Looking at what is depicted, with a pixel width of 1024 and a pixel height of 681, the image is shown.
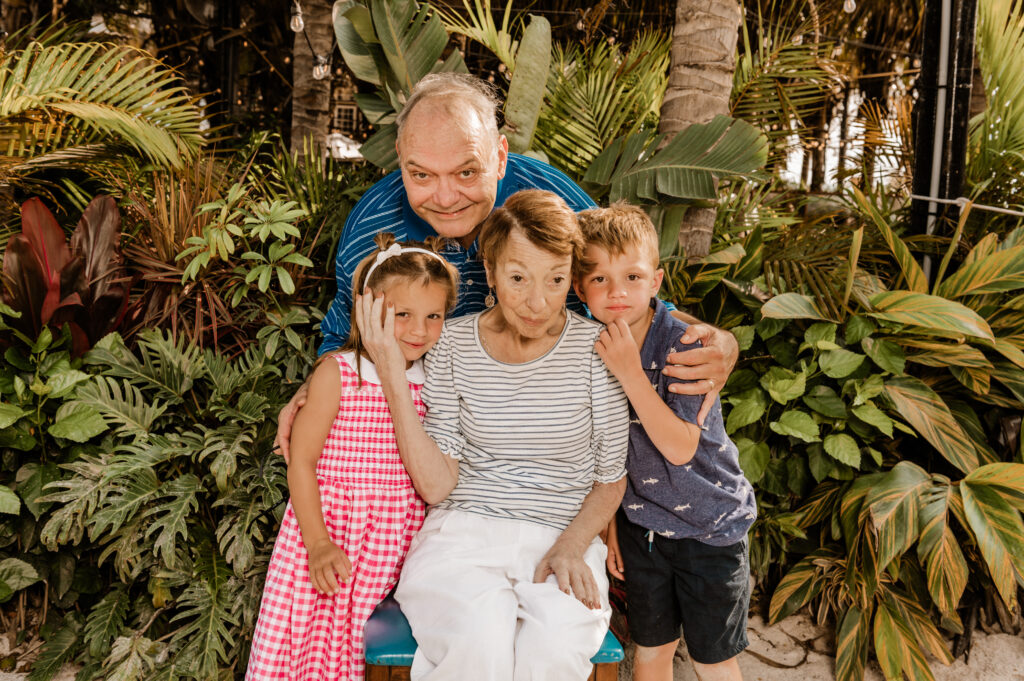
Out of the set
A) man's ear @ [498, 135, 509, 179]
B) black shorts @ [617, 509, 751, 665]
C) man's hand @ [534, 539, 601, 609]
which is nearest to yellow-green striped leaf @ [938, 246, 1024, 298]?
black shorts @ [617, 509, 751, 665]

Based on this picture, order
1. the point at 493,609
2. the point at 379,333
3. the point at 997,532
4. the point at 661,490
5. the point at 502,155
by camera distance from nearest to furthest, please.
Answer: the point at 493,609, the point at 379,333, the point at 661,490, the point at 502,155, the point at 997,532

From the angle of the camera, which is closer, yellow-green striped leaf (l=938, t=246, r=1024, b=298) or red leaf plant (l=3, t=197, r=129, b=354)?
red leaf plant (l=3, t=197, r=129, b=354)

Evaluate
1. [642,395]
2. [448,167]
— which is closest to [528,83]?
[448,167]

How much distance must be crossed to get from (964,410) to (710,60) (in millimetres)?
1855

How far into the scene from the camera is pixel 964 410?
2734 mm

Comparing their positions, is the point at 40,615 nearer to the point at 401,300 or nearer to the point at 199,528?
the point at 199,528

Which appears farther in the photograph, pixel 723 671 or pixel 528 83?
pixel 528 83

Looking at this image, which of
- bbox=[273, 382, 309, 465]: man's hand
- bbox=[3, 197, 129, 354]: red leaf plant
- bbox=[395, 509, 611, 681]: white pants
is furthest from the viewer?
bbox=[3, 197, 129, 354]: red leaf plant

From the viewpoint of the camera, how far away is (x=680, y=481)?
1.90 m

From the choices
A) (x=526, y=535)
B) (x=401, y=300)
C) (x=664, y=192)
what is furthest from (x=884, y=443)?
(x=401, y=300)

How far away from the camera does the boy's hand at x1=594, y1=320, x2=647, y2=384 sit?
1763mm

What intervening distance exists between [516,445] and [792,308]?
1365mm

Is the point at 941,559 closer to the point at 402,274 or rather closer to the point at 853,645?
the point at 853,645

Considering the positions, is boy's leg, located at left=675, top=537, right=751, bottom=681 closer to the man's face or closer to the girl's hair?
the girl's hair
